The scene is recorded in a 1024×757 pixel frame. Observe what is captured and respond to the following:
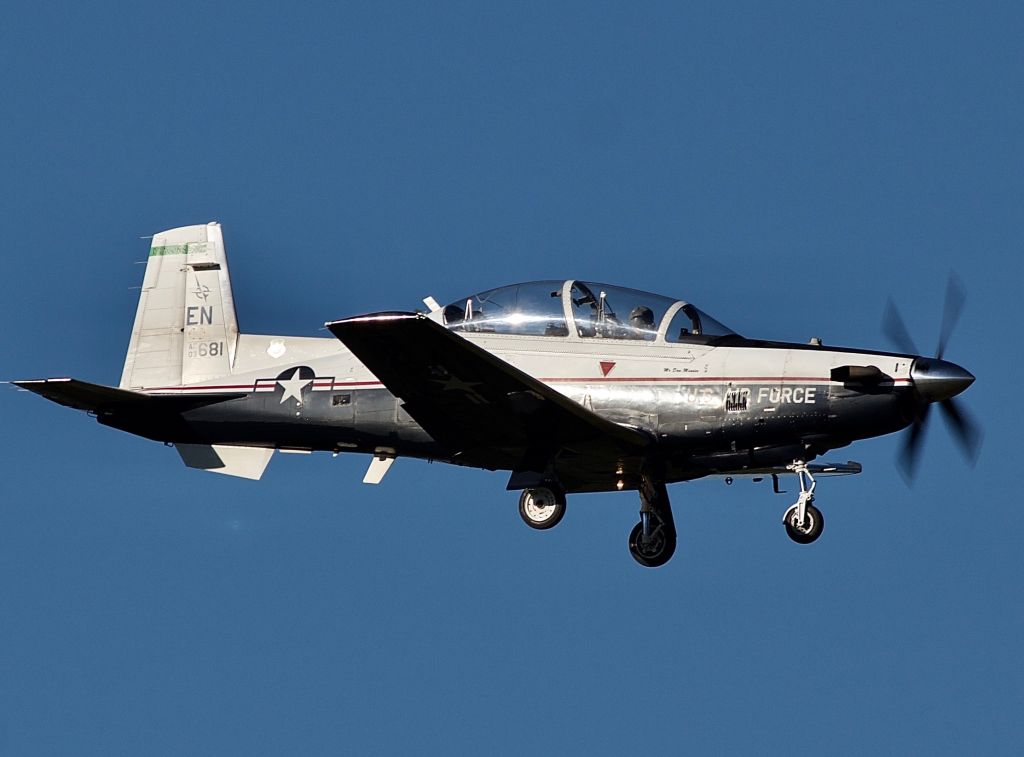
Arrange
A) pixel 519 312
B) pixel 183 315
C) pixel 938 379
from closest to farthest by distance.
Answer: pixel 938 379
pixel 519 312
pixel 183 315

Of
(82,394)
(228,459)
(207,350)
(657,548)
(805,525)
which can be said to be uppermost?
(207,350)

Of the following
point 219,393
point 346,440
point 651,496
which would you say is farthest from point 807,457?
point 219,393

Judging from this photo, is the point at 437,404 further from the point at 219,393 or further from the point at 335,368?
the point at 219,393

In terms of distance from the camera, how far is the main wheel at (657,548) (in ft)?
66.3

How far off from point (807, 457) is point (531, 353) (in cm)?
328

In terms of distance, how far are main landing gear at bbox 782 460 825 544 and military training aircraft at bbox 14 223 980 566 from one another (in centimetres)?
2

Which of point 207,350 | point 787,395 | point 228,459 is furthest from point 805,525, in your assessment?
point 207,350

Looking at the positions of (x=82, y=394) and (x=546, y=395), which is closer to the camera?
(x=546, y=395)

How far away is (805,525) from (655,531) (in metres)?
2.34

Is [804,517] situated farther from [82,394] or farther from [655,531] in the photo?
[82,394]

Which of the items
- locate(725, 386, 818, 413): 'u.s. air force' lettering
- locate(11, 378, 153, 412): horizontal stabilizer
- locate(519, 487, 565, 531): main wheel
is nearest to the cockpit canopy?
locate(725, 386, 818, 413): 'u.s. air force' lettering

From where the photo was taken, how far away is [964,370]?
703 inches

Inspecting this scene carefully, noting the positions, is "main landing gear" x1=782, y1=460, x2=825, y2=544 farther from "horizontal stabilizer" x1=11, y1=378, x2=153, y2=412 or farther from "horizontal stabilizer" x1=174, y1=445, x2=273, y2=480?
"horizontal stabilizer" x1=11, y1=378, x2=153, y2=412

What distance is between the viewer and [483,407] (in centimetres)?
1881
